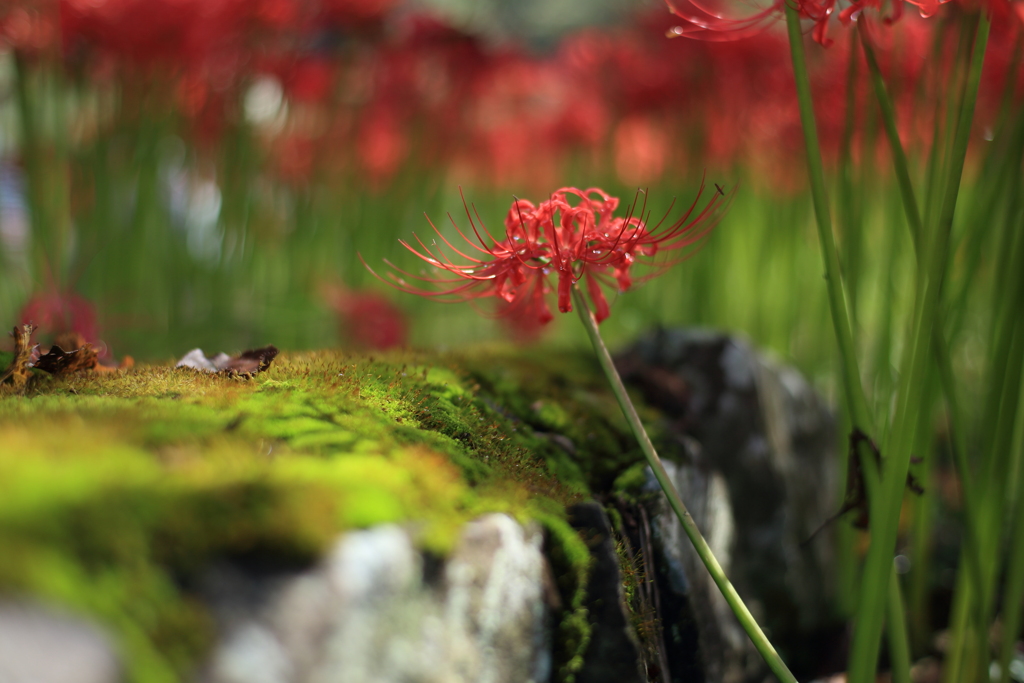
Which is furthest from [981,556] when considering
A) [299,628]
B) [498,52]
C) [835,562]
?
[498,52]

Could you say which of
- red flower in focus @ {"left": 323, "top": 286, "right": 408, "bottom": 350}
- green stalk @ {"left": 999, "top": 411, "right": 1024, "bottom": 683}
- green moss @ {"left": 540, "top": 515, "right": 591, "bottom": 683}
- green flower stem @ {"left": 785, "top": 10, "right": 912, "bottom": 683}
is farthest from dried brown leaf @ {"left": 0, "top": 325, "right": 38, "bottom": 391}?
red flower in focus @ {"left": 323, "top": 286, "right": 408, "bottom": 350}

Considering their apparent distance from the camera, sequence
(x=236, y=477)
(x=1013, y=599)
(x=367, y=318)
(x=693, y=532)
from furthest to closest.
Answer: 1. (x=367, y=318)
2. (x=1013, y=599)
3. (x=693, y=532)
4. (x=236, y=477)

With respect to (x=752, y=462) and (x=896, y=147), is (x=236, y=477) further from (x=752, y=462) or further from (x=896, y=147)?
(x=752, y=462)

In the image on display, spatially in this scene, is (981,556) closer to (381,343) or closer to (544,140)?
(381,343)

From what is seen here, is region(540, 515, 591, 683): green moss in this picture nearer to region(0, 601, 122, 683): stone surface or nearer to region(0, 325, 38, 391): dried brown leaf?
region(0, 601, 122, 683): stone surface

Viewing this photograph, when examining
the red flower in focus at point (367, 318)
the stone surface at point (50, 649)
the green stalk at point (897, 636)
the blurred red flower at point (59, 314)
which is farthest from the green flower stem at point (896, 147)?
the red flower in focus at point (367, 318)

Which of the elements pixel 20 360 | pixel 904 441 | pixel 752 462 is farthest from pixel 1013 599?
pixel 20 360
